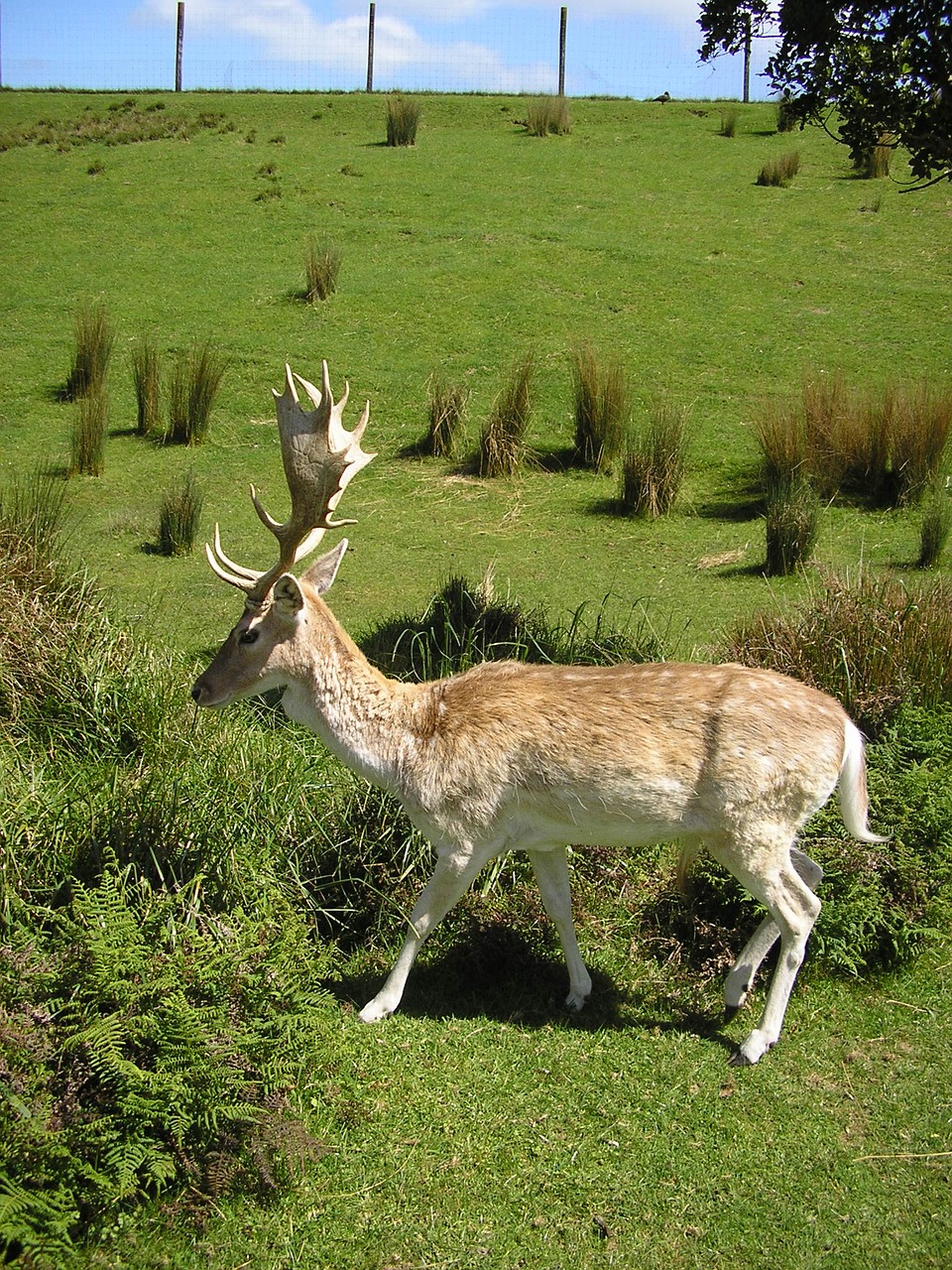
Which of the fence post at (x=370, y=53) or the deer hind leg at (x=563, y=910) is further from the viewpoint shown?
the fence post at (x=370, y=53)

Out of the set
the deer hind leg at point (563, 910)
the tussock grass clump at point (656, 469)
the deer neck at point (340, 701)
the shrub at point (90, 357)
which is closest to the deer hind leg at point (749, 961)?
the deer hind leg at point (563, 910)

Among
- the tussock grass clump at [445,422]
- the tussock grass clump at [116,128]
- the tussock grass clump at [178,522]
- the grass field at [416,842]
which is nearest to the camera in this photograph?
the grass field at [416,842]

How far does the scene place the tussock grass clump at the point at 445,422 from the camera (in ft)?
44.3

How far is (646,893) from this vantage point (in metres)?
6.38

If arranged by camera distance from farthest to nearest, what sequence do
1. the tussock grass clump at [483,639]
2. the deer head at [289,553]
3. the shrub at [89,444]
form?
the shrub at [89,444]
the tussock grass clump at [483,639]
the deer head at [289,553]

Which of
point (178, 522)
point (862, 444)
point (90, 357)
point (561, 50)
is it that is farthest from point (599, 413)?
point (561, 50)

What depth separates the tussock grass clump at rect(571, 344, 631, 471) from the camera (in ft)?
43.4

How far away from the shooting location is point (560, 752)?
212 inches

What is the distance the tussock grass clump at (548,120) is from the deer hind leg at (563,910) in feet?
69.3

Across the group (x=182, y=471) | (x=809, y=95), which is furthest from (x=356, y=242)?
(x=809, y=95)

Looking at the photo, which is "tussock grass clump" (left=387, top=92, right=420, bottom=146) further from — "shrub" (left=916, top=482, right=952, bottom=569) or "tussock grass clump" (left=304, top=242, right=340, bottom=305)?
"shrub" (left=916, top=482, right=952, bottom=569)

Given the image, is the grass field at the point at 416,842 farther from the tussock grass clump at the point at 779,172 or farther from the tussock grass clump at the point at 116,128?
the tussock grass clump at the point at 116,128

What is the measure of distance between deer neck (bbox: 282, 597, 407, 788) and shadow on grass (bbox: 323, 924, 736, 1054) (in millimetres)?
1014

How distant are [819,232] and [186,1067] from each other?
17404 mm
